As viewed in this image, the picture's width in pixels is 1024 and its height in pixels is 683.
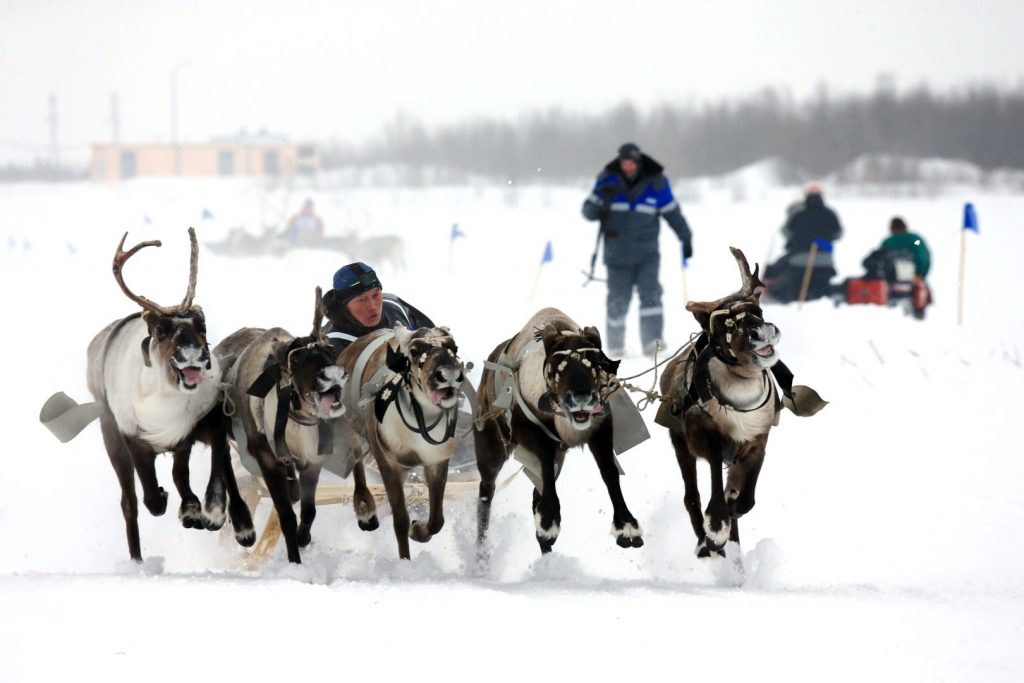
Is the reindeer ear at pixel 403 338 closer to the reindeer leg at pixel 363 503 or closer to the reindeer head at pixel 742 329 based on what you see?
the reindeer leg at pixel 363 503

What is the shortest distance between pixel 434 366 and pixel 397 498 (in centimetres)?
76

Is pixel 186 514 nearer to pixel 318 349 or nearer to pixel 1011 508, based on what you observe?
pixel 318 349

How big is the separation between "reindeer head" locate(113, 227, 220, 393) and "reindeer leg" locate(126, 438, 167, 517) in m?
0.38

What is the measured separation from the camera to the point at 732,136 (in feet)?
141

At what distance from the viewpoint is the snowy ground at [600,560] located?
4.61 metres

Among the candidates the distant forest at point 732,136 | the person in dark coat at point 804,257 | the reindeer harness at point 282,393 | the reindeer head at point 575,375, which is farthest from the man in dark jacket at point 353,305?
the distant forest at point 732,136

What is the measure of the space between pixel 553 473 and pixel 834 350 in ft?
23.7

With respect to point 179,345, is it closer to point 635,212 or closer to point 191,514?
point 191,514

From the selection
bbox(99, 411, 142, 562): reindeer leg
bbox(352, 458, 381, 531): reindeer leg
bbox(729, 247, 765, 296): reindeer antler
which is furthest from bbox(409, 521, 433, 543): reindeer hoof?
bbox(729, 247, 765, 296): reindeer antler

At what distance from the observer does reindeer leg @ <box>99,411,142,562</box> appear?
602 cm

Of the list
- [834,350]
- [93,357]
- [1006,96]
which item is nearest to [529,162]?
[1006,96]

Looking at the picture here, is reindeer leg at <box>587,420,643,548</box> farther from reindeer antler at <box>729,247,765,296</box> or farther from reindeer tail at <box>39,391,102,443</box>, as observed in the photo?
reindeer tail at <box>39,391,102,443</box>

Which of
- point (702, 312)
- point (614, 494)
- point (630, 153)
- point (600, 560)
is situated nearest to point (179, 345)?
point (614, 494)

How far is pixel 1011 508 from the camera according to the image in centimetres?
820
